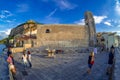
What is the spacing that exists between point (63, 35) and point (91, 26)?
6.04 metres

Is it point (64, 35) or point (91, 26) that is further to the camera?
point (91, 26)

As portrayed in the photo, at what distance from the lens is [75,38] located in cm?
3753

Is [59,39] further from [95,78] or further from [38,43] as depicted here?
[95,78]

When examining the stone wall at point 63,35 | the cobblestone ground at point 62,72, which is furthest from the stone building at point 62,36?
the cobblestone ground at point 62,72

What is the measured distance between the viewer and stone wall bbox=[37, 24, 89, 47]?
37.2 meters

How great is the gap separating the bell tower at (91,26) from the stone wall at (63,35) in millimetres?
933

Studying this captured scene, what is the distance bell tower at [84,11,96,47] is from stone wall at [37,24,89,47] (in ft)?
3.06

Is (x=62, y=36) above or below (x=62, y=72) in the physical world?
above

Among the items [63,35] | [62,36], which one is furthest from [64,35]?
[62,36]

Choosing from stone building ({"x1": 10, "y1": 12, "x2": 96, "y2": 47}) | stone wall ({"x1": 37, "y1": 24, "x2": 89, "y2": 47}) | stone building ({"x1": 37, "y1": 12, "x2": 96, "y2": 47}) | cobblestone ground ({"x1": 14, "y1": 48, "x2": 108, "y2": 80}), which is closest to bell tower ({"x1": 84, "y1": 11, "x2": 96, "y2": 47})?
A: stone building ({"x1": 10, "y1": 12, "x2": 96, "y2": 47})

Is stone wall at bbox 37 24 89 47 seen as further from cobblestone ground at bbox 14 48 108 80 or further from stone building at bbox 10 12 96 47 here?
cobblestone ground at bbox 14 48 108 80

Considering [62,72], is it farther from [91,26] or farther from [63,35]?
[91,26]

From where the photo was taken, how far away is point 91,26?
39.0 meters

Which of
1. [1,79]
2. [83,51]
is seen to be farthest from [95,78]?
[83,51]
